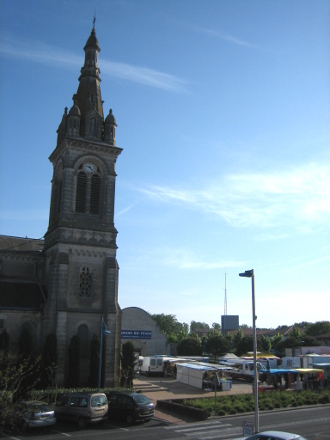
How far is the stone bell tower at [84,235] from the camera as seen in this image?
35375 mm

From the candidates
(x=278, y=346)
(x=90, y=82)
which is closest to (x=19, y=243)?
(x=90, y=82)

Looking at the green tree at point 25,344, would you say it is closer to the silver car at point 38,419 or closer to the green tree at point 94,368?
the green tree at point 94,368

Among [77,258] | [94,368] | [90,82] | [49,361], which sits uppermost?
[90,82]

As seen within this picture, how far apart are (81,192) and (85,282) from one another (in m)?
7.83

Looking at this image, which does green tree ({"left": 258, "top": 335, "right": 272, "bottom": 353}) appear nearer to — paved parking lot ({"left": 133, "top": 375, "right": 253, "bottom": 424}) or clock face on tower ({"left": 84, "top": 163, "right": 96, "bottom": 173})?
paved parking lot ({"left": 133, "top": 375, "right": 253, "bottom": 424})

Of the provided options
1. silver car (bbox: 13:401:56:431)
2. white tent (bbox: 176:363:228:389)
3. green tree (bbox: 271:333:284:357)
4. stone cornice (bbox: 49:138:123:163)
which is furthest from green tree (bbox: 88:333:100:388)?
green tree (bbox: 271:333:284:357)

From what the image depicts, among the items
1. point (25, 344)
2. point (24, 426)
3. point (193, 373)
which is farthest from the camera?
point (193, 373)

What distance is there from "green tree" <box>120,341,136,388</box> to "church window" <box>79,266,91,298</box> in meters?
5.46

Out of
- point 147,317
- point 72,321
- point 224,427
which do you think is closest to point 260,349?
point 147,317

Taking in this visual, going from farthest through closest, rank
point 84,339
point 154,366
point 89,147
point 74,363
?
1. point 154,366
2. point 89,147
3. point 84,339
4. point 74,363

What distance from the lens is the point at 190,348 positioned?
69.8m

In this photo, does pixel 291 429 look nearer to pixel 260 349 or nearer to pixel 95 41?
pixel 95 41

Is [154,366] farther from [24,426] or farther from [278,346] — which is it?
[278,346]

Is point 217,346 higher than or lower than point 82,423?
higher
